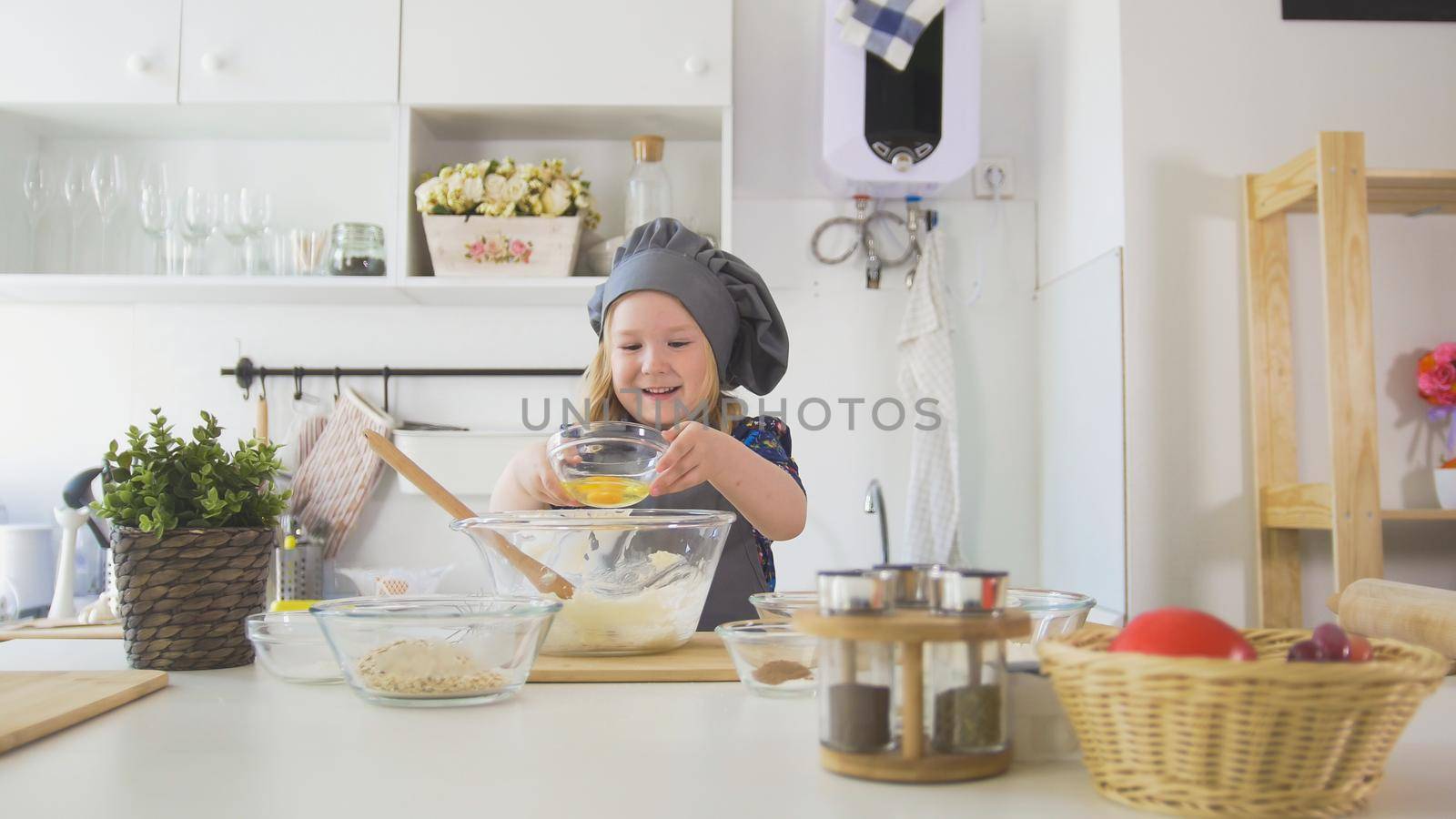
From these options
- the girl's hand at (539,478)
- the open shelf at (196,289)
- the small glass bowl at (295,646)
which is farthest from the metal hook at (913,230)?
the small glass bowl at (295,646)

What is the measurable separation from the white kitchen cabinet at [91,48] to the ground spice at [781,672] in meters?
1.81

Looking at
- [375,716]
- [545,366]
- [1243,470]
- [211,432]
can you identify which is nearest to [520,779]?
[375,716]

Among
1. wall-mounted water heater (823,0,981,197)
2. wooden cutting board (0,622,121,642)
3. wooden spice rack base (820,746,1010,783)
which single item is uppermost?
wall-mounted water heater (823,0,981,197)

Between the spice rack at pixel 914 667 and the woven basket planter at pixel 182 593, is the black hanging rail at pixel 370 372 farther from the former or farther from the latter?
the spice rack at pixel 914 667

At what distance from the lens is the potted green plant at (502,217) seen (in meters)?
1.99

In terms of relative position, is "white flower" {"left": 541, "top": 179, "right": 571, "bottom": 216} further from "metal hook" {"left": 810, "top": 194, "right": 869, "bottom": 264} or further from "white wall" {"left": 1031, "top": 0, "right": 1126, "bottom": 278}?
"white wall" {"left": 1031, "top": 0, "right": 1126, "bottom": 278}

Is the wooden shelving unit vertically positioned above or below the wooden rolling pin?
above

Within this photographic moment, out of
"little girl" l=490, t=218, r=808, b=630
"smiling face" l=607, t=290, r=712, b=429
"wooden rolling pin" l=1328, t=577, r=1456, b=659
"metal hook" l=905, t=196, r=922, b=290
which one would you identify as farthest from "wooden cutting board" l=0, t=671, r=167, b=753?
"metal hook" l=905, t=196, r=922, b=290

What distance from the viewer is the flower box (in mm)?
1996

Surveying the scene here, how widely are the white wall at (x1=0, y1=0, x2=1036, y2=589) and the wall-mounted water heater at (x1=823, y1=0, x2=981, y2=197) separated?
0.23m

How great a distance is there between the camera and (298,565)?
83.3 inches

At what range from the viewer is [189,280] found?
204cm

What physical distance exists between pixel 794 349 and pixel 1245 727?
1845 mm

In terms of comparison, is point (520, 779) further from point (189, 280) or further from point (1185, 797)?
point (189, 280)
